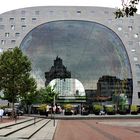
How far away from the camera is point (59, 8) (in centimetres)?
13012

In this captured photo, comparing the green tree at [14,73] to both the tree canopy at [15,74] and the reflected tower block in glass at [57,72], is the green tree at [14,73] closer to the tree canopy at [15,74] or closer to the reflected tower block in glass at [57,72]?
the tree canopy at [15,74]

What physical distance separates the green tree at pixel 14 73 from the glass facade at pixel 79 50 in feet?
207

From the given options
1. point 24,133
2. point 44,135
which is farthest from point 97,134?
point 24,133


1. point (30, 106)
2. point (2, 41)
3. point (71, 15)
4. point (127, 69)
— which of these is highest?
point (71, 15)

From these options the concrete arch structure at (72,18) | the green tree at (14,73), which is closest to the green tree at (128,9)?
the green tree at (14,73)

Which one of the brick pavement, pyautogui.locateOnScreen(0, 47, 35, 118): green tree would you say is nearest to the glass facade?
pyautogui.locateOnScreen(0, 47, 35, 118): green tree

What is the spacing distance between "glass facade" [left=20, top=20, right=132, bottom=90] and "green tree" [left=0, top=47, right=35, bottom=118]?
62978 millimetres

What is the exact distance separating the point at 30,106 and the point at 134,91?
3284cm

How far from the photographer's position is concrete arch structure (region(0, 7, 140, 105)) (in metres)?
126

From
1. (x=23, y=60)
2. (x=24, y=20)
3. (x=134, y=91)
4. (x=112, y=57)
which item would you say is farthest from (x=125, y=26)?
(x=23, y=60)

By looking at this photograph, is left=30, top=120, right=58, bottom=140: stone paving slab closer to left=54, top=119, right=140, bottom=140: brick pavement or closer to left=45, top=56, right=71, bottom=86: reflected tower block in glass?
left=54, top=119, right=140, bottom=140: brick pavement

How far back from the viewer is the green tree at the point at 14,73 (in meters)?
63.1

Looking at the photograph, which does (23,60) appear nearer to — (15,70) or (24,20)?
(15,70)

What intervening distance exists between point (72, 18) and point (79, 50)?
423 inches
